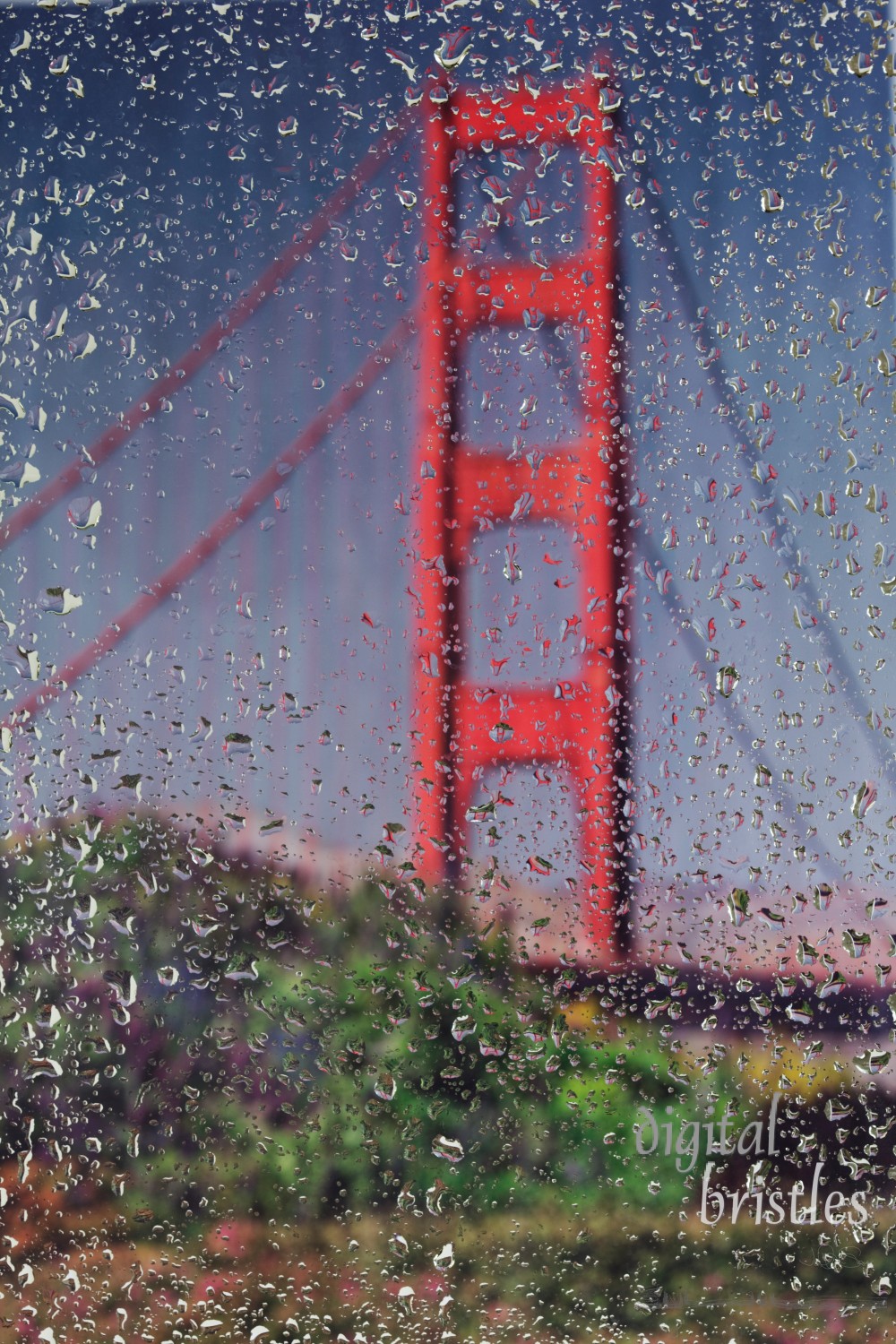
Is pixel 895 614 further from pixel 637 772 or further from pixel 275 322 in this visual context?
pixel 275 322

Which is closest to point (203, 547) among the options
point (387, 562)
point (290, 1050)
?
point (387, 562)

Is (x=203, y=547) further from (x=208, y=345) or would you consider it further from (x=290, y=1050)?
(x=290, y=1050)

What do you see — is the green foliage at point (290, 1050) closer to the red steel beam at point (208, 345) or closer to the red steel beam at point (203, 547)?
the red steel beam at point (203, 547)

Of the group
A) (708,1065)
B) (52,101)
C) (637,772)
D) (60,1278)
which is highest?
(52,101)

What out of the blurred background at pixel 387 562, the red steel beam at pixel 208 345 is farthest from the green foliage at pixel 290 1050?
the red steel beam at pixel 208 345

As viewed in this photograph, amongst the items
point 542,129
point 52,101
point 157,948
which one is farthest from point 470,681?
point 52,101

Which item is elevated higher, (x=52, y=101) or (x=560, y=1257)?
(x=52, y=101)

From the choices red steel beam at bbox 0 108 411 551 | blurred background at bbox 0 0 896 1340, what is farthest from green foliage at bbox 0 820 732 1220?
red steel beam at bbox 0 108 411 551
